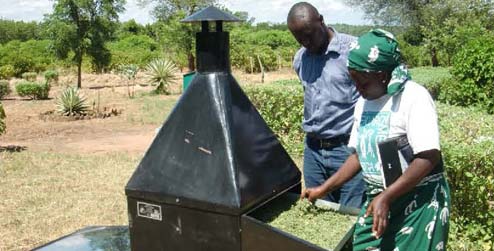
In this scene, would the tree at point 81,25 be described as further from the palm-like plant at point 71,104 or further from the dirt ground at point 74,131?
the palm-like plant at point 71,104

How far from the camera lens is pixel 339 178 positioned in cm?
209

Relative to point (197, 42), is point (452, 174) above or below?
below

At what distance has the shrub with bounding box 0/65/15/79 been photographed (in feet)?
80.5

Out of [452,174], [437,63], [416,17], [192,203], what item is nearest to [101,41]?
[437,63]

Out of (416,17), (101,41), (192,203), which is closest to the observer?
(192,203)

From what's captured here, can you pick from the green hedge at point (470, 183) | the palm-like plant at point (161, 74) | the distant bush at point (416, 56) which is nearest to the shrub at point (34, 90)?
the palm-like plant at point (161, 74)

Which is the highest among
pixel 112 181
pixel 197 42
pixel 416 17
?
pixel 416 17

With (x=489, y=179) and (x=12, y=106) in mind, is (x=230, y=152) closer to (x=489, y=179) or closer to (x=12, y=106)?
(x=489, y=179)

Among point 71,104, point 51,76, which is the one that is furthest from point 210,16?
point 51,76

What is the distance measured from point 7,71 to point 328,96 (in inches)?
994

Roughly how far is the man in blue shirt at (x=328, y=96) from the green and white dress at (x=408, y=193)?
711 millimetres

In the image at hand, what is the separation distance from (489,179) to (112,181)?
4156mm

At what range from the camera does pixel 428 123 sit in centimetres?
170

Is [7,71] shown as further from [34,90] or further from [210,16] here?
[210,16]
